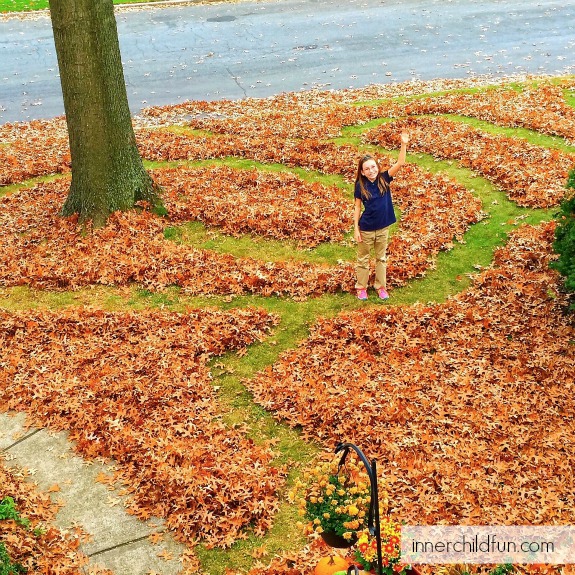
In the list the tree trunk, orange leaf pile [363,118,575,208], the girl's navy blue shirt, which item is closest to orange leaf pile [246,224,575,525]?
the girl's navy blue shirt

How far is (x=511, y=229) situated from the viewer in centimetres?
916

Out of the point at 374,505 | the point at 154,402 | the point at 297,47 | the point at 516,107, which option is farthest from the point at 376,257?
the point at 297,47

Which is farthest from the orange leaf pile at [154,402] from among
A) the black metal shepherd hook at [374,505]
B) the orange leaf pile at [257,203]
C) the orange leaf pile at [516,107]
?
the orange leaf pile at [516,107]

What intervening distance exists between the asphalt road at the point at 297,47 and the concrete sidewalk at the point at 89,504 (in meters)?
11.7

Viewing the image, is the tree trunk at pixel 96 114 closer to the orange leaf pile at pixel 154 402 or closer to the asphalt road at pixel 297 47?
the orange leaf pile at pixel 154 402

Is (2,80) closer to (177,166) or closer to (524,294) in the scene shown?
(177,166)

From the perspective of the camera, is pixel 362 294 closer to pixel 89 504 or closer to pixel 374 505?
pixel 89 504

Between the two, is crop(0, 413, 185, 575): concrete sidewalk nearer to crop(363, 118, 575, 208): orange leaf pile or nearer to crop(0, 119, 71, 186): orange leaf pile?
crop(0, 119, 71, 186): orange leaf pile

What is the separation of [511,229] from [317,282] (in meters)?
3.41

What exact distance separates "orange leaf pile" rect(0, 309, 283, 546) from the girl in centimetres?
156

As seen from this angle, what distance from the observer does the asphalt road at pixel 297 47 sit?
1659 centimetres

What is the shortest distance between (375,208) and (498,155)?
540 cm

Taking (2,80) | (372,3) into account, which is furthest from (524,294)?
→ (372,3)

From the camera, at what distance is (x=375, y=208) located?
24.0ft
